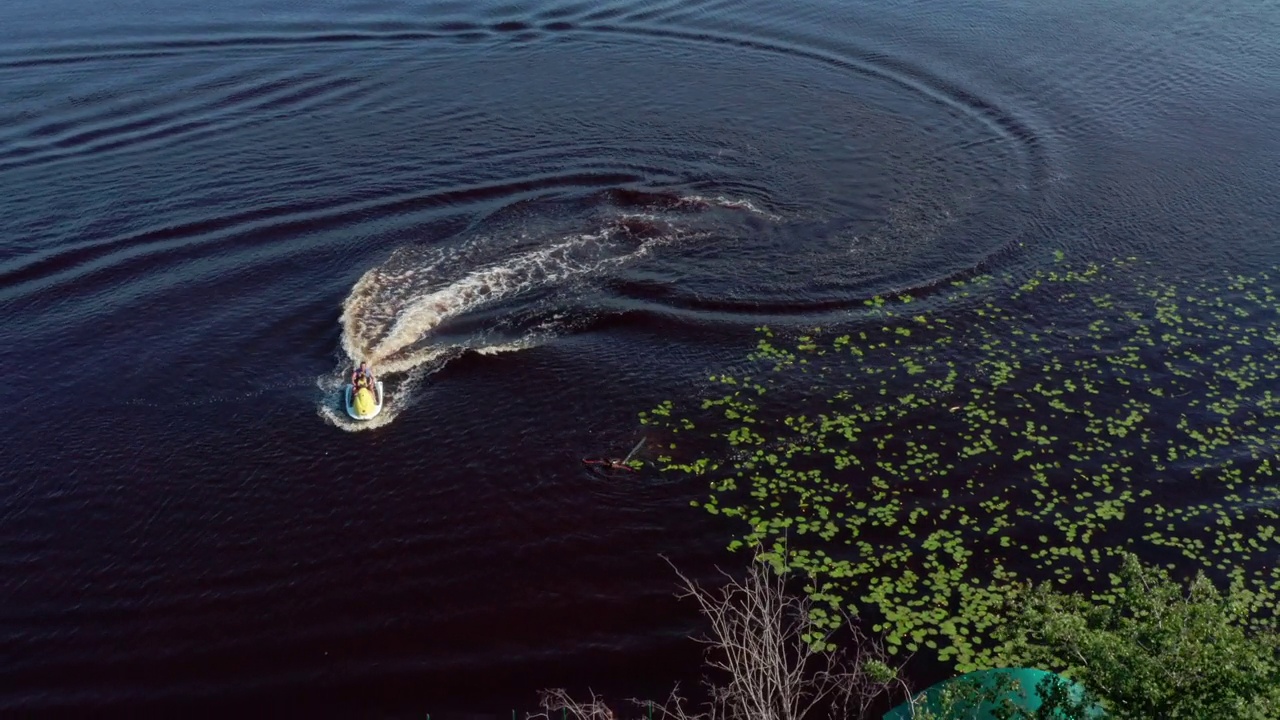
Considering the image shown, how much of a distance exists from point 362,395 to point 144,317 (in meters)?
13.4

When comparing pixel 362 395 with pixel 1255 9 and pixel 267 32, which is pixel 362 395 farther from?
pixel 1255 9

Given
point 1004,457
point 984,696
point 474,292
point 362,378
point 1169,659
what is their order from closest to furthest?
point 1169,659 → point 984,696 → point 1004,457 → point 362,378 → point 474,292

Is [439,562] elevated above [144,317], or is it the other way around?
[144,317]

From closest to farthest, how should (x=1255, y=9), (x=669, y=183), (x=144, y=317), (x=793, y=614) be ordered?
(x=793, y=614) < (x=144, y=317) < (x=669, y=183) < (x=1255, y=9)

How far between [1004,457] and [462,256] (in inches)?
1002

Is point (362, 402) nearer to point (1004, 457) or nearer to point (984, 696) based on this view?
point (1004, 457)

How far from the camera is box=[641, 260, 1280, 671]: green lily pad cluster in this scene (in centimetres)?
2764

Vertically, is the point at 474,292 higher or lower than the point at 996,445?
higher

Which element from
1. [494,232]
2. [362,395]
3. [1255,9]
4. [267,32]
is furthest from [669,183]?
[1255,9]

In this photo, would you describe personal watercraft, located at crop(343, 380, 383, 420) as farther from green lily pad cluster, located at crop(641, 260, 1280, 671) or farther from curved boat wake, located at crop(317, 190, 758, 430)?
green lily pad cluster, located at crop(641, 260, 1280, 671)

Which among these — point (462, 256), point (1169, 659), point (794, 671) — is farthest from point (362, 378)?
point (1169, 659)

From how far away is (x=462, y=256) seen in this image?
4391cm

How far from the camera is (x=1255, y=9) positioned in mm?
66062

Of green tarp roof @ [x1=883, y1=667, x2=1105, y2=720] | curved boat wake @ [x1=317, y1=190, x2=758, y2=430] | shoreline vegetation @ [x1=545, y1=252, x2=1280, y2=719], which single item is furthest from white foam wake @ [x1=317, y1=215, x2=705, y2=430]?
green tarp roof @ [x1=883, y1=667, x2=1105, y2=720]
